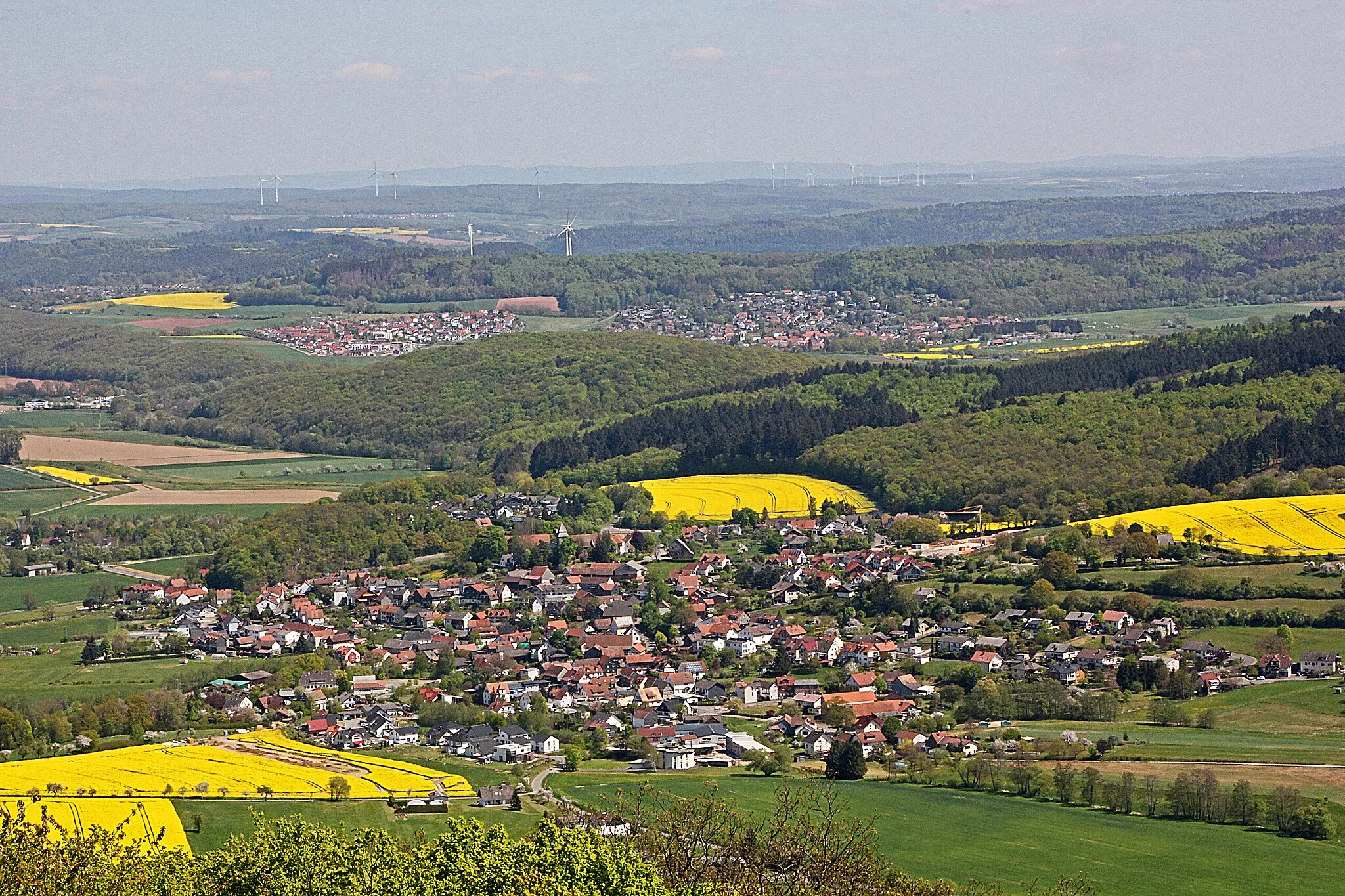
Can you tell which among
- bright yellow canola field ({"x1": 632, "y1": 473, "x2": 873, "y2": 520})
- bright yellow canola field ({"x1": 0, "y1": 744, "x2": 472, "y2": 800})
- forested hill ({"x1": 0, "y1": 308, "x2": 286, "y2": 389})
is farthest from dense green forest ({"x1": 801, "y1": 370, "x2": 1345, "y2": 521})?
forested hill ({"x1": 0, "y1": 308, "x2": 286, "y2": 389})

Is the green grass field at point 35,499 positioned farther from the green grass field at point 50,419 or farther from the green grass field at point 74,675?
the green grass field at point 74,675

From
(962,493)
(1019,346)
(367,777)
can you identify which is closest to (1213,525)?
(962,493)

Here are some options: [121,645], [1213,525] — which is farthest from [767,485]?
[121,645]

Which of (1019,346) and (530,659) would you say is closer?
(530,659)

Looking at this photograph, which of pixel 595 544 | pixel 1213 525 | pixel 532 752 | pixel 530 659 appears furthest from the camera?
pixel 595 544

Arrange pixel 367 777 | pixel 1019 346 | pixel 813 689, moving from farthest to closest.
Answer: pixel 1019 346, pixel 813 689, pixel 367 777

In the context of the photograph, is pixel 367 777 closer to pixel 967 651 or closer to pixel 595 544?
pixel 967 651

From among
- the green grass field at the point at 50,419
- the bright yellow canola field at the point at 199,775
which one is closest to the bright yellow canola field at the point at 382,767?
the bright yellow canola field at the point at 199,775
